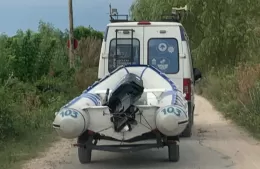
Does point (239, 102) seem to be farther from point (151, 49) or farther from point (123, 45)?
point (123, 45)

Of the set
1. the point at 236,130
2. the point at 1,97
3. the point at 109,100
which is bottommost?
the point at 236,130

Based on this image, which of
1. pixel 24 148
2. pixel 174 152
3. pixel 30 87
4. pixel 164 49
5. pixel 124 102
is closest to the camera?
pixel 124 102

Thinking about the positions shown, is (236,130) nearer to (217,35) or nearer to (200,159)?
(200,159)

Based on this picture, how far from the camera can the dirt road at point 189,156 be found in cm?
977

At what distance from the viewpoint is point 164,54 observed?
1268 centimetres

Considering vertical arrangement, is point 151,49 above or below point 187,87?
above

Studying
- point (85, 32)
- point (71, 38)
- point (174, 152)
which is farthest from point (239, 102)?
point (85, 32)

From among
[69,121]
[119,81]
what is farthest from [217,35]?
[69,121]

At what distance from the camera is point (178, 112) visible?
29.1ft

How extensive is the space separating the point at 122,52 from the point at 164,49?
96cm

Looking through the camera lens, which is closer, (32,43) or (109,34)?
(109,34)

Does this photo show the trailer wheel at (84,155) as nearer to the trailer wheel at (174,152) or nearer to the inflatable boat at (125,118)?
the inflatable boat at (125,118)

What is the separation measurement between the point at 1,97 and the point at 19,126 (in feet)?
2.84

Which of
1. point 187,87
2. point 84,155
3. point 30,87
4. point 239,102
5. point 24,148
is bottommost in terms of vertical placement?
point 30,87
